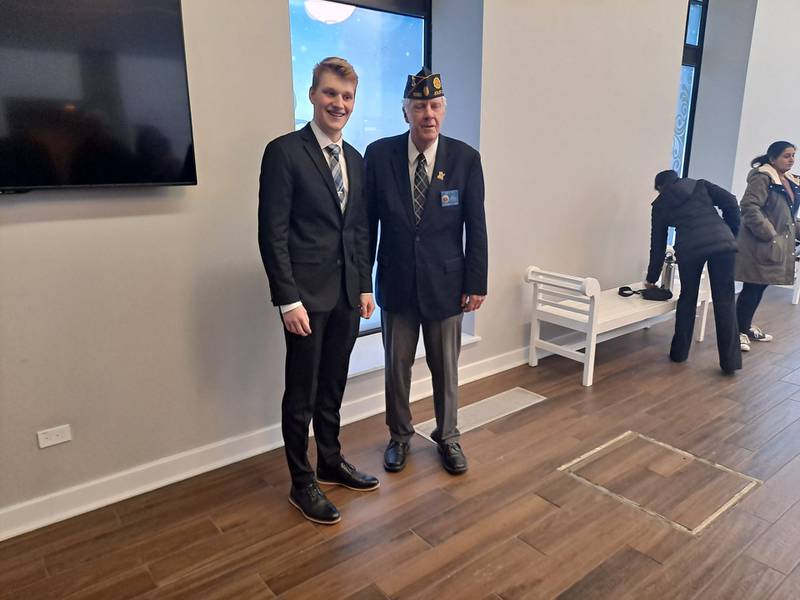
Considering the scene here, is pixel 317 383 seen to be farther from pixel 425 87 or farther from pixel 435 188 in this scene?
pixel 425 87

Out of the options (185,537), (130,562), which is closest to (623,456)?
(185,537)

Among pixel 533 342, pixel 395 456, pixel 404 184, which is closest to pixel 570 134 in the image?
pixel 533 342

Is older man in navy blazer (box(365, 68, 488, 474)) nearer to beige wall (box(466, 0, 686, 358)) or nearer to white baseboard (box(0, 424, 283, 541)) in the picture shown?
white baseboard (box(0, 424, 283, 541))

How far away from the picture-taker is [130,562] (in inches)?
75.2

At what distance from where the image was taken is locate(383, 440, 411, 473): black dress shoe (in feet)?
8.02

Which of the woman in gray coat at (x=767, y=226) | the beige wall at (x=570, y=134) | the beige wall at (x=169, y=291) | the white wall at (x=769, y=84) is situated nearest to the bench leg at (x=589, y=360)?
the beige wall at (x=570, y=134)

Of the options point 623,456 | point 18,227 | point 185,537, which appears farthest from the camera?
point 623,456

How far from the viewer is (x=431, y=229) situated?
2244 millimetres

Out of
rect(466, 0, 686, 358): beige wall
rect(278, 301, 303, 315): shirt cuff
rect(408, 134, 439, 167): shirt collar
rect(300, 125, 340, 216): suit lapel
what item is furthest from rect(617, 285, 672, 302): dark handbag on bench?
rect(278, 301, 303, 315): shirt cuff

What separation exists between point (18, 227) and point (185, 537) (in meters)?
1.22

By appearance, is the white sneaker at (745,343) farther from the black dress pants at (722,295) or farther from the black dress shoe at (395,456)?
the black dress shoe at (395,456)

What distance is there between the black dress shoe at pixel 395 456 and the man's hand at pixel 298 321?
0.83 metres

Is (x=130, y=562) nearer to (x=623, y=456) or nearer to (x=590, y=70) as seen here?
(x=623, y=456)

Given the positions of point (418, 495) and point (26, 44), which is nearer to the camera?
point (26, 44)
